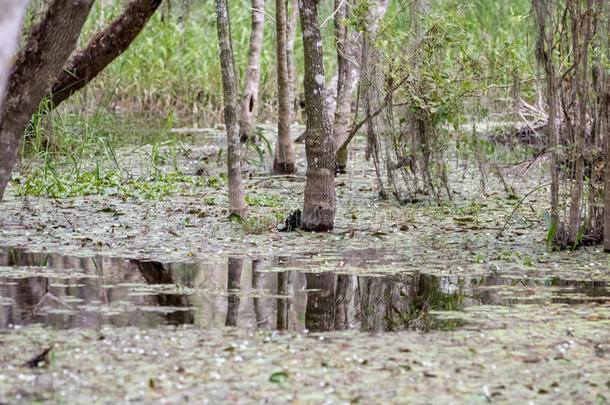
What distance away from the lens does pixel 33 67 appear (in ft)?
16.5

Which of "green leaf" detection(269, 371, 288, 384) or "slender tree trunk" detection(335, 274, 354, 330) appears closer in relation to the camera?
"green leaf" detection(269, 371, 288, 384)

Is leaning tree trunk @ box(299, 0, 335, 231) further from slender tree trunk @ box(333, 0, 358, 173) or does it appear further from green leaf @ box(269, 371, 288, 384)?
green leaf @ box(269, 371, 288, 384)

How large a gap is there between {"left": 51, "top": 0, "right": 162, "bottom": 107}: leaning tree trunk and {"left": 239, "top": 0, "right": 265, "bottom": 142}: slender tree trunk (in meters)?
1.25

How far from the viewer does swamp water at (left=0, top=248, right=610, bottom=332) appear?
16.4ft

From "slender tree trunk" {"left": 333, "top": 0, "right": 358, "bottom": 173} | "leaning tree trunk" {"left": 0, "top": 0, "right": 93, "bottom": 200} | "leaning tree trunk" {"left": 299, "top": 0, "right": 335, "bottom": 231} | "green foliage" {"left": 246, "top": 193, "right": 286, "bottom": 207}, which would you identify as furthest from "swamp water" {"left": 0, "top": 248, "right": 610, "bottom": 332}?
"slender tree trunk" {"left": 333, "top": 0, "right": 358, "bottom": 173}

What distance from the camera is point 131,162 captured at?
1246 cm

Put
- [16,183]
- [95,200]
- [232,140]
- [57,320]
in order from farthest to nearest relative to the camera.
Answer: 1. [16,183]
2. [95,200]
3. [232,140]
4. [57,320]

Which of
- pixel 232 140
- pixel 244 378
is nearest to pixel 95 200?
pixel 232 140

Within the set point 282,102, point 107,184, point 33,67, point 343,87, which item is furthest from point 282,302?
point 282,102

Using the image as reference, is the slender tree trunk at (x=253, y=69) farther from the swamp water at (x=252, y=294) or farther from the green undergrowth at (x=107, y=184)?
the swamp water at (x=252, y=294)

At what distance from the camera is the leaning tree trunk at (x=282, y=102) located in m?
10.5

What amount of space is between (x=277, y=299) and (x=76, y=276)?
144 cm

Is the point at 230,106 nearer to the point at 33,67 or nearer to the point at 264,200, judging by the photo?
the point at 264,200

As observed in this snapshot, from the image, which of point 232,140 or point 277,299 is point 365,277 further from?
point 232,140
